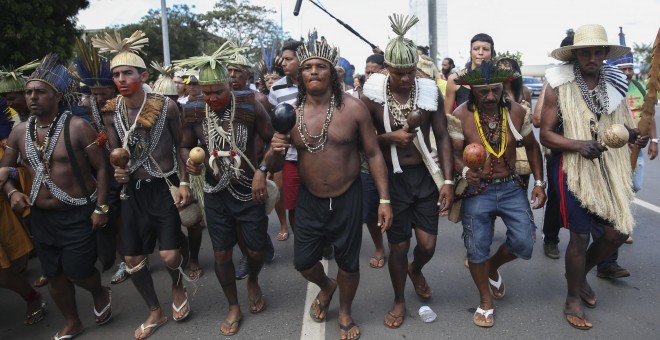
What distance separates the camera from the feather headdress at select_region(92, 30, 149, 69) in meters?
3.71

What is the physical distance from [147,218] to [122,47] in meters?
1.37

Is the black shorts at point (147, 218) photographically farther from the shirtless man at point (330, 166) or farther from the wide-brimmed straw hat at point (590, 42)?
the wide-brimmed straw hat at point (590, 42)

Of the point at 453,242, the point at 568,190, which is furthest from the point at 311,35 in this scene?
the point at 453,242

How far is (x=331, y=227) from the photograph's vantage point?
3404mm

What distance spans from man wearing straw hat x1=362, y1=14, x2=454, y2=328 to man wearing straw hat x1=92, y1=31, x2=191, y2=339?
5.19 feet

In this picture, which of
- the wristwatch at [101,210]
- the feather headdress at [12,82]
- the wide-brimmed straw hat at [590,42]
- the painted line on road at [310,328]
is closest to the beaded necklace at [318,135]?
the painted line on road at [310,328]

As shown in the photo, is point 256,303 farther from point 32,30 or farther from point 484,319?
point 32,30

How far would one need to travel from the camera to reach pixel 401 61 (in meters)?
3.46

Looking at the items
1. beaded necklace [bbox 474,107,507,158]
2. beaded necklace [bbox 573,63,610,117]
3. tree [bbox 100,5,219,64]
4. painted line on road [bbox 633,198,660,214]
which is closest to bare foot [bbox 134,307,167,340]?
beaded necklace [bbox 474,107,507,158]

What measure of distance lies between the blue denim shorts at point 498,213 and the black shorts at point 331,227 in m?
0.88

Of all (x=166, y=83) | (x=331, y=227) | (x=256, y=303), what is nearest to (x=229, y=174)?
(x=331, y=227)

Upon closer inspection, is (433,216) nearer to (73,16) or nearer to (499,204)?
(499,204)

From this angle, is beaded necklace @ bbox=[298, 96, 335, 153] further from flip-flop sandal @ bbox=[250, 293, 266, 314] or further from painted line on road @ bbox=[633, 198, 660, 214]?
painted line on road @ bbox=[633, 198, 660, 214]

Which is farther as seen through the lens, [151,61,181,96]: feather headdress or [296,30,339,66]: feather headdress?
[151,61,181,96]: feather headdress
